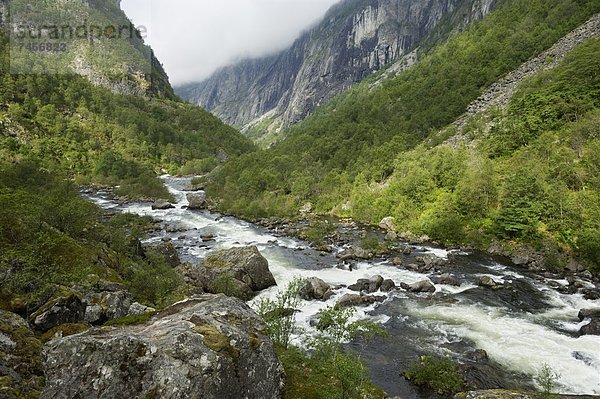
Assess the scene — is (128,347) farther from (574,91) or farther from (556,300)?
(574,91)

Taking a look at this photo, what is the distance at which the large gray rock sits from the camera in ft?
Result: 94.3

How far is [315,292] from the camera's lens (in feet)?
95.6

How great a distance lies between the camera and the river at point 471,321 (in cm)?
1825

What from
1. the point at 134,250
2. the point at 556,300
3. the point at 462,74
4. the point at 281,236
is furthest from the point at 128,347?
the point at 462,74

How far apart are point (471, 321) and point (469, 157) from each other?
41.7 metres

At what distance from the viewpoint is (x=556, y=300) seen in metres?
27.7

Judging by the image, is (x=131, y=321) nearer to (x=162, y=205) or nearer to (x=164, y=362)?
(x=164, y=362)

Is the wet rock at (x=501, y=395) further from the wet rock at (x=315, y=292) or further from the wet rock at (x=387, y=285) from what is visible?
the wet rock at (x=387, y=285)

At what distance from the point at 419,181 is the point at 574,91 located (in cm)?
3213

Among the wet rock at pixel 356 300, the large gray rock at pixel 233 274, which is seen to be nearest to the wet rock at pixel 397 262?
the wet rock at pixel 356 300

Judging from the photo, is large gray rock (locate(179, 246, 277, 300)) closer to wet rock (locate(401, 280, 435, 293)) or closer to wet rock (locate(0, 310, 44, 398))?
wet rock (locate(401, 280, 435, 293))

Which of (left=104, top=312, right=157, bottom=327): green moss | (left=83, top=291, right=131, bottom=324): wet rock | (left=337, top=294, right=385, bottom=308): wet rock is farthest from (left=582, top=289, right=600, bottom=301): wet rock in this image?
(left=83, top=291, right=131, bottom=324): wet rock

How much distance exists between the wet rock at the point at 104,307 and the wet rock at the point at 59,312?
0.78 meters

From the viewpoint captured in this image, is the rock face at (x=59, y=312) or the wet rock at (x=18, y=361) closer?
the wet rock at (x=18, y=361)
